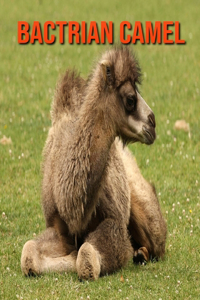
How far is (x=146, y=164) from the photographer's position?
11883mm

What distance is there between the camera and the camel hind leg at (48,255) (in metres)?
7.48

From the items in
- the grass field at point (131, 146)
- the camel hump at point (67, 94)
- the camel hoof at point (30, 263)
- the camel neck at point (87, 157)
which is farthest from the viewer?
the camel hump at point (67, 94)

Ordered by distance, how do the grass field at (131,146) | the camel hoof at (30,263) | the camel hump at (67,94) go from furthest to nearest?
the camel hump at (67,94) → the camel hoof at (30,263) → the grass field at (131,146)

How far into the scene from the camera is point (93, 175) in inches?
284

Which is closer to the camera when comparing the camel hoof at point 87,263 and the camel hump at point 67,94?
the camel hoof at point 87,263

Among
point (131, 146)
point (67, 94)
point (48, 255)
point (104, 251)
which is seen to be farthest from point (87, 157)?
point (131, 146)

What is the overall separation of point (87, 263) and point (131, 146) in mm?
5430

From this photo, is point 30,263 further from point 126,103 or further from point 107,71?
point 107,71

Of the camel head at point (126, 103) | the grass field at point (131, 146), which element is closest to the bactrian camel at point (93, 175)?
the camel head at point (126, 103)

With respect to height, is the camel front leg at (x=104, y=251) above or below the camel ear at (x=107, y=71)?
below

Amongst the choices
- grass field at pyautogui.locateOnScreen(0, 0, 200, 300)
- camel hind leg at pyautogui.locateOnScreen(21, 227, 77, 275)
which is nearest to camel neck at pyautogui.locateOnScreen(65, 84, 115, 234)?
camel hind leg at pyautogui.locateOnScreen(21, 227, 77, 275)

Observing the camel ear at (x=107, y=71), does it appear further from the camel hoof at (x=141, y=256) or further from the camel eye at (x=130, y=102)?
the camel hoof at (x=141, y=256)

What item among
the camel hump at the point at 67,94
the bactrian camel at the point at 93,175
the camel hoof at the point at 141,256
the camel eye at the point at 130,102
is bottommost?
the camel hoof at the point at 141,256

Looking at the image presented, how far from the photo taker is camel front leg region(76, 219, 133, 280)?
23.9 feet
